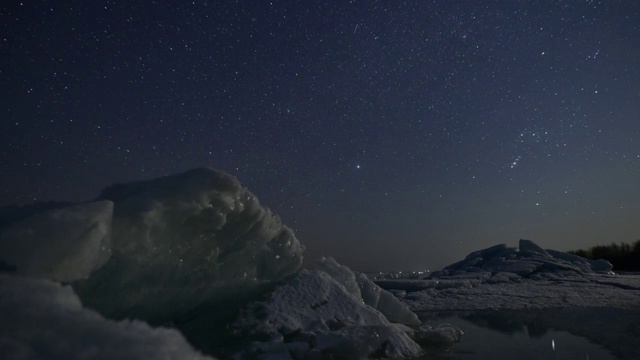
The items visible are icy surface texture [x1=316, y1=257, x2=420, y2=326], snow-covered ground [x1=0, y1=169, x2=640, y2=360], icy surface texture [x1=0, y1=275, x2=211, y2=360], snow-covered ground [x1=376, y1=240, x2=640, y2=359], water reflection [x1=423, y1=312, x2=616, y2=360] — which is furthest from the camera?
icy surface texture [x1=316, y1=257, x2=420, y2=326]

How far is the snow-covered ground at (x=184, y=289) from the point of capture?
186cm

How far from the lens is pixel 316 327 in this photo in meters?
4.09

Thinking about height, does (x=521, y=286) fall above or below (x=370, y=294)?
below

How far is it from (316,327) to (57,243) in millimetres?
2504

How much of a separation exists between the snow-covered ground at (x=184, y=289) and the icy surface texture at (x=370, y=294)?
2cm

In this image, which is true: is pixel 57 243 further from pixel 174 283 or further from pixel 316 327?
pixel 316 327

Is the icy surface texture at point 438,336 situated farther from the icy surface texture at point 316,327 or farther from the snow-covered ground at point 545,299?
the snow-covered ground at point 545,299

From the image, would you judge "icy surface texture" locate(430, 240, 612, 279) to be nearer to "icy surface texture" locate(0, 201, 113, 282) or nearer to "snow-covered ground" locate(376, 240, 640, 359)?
"snow-covered ground" locate(376, 240, 640, 359)

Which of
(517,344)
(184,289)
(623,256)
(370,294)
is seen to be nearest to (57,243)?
(184,289)

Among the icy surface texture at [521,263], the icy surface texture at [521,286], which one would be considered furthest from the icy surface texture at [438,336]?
the icy surface texture at [521,263]

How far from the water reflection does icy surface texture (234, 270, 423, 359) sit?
1.73 ft

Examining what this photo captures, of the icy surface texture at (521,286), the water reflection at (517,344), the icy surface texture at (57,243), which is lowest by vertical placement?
the water reflection at (517,344)

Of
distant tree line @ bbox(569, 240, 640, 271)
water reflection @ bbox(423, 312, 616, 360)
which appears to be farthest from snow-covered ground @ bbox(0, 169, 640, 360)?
distant tree line @ bbox(569, 240, 640, 271)

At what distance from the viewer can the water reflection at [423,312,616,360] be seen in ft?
13.1
